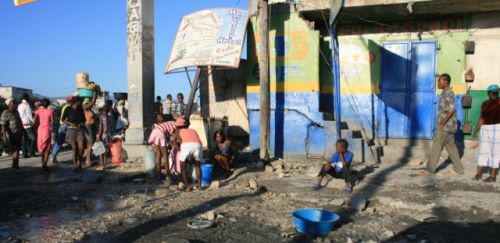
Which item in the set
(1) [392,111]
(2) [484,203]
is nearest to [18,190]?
(2) [484,203]

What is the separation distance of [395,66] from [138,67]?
5858 millimetres

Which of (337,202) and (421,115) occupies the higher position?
(421,115)

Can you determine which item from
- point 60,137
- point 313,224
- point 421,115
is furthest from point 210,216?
point 421,115

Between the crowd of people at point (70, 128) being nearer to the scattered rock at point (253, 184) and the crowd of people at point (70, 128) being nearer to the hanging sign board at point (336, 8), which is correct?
the scattered rock at point (253, 184)

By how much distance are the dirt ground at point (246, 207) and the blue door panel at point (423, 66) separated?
2185 mm

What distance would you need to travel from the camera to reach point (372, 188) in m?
7.51

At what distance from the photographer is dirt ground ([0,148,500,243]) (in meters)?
5.24

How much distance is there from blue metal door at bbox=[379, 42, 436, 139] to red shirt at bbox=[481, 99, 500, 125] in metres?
2.65

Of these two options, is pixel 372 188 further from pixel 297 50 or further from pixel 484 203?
pixel 297 50

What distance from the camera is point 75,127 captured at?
31.2ft

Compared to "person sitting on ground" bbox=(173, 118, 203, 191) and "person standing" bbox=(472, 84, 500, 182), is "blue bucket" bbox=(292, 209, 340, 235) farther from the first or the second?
"person standing" bbox=(472, 84, 500, 182)

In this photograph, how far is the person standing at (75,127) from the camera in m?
9.49

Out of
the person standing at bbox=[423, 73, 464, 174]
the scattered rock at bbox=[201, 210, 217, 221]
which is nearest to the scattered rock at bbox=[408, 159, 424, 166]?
the person standing at bbox=[423, 73, 464, 174]

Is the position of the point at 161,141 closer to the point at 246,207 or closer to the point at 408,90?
the point at 246,207
